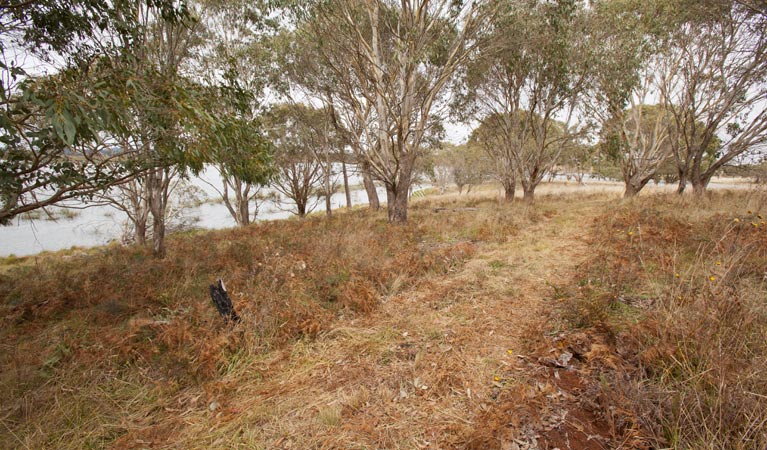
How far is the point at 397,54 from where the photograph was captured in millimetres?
7141

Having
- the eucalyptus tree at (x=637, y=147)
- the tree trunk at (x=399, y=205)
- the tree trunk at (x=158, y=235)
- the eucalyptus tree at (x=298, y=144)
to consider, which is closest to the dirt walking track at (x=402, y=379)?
the tree trunk at (x=399, y=205)

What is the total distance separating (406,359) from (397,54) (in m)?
7.08

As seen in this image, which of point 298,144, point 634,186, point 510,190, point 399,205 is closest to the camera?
point 399,205

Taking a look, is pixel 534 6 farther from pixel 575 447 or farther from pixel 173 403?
pixel 173 403

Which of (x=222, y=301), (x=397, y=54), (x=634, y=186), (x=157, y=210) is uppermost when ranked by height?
(x=397, y=54)

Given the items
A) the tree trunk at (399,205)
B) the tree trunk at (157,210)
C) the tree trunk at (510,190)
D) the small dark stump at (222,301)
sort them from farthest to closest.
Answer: the tree trunk at (510,190) → the tree trunk at (399,205) → the tree trunk at (157,210) → the small dark stump at (222,301)

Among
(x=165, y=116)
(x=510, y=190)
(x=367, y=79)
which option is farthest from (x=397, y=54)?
(x=510, y=190)

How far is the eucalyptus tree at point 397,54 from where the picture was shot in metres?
8.05

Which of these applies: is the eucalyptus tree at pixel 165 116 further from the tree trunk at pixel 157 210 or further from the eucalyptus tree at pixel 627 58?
the eucalyptus tree at pixel 627 58

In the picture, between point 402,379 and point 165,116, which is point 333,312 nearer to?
point 402,379

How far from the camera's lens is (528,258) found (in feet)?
17.0

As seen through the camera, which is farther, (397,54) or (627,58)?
(627,58)

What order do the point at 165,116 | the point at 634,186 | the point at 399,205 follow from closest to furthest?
the point at 165,116, the point at 399,205, the point at 634,186

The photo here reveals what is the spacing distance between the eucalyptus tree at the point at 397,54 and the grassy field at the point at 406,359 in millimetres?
5582
